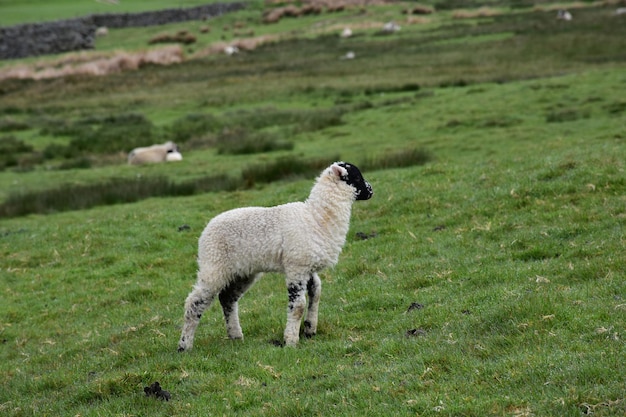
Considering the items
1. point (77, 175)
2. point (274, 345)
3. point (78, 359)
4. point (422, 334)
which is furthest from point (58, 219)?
point (422, 334)

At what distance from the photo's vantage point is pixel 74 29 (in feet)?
280

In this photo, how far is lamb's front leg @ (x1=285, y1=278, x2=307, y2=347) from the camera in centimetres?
1030

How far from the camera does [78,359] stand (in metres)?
11.7

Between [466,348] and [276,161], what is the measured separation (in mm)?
18825

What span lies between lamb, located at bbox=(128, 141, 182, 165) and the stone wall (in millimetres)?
49154

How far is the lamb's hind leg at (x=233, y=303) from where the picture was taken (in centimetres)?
1105

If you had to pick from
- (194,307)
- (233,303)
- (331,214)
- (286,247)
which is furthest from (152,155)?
(286,247)

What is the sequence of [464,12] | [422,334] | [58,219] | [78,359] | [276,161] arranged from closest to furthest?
[422,334] < [78,359] < [58,219] < [276,161] < [464,12]

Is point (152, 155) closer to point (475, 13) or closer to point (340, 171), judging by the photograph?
point (340, 171)

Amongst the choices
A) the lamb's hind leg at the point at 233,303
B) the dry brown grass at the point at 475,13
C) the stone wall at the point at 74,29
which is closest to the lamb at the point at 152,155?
A: the lamb's hind leg at the point at 233,303

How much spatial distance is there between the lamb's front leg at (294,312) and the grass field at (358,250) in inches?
9.4

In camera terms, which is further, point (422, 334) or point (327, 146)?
point (327, 146)

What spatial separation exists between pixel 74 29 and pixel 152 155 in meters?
61.0

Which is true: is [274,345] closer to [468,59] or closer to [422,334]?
[422,334]
